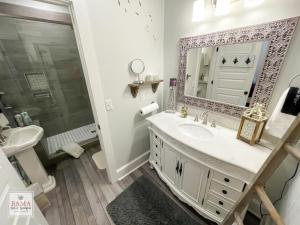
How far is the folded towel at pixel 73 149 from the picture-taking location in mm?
2180

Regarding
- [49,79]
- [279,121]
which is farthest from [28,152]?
[279,121]

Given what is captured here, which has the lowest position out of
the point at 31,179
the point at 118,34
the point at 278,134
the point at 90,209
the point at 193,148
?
the point at 90,209

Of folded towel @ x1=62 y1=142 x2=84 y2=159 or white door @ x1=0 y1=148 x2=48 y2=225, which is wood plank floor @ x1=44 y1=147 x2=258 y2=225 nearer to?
folded towel @ x1=62 y1=142 x2=84 y2=159

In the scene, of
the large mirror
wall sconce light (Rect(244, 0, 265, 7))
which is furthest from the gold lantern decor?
wall sconce light (Rect(244, 0, 265, 7))

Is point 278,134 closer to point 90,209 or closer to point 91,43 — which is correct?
point 91,43

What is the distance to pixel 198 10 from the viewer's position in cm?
123

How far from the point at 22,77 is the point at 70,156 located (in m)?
1.56

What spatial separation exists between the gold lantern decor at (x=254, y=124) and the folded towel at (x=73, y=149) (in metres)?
2.39

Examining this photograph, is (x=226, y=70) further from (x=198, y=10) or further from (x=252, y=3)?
(x=198, y=10)

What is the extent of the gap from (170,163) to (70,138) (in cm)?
222

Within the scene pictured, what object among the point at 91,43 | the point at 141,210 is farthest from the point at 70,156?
the point at 91,43

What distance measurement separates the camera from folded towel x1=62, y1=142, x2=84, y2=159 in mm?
2180

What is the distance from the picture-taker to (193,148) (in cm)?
107

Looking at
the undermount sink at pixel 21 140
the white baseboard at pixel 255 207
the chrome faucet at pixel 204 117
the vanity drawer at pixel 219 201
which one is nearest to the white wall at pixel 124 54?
the chrome faucet at pixel 204 117
